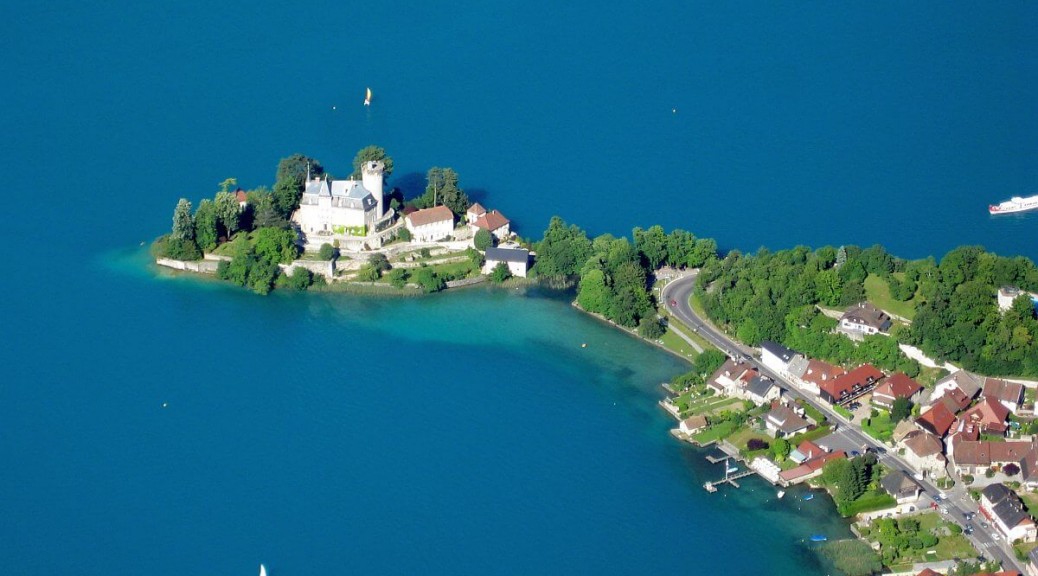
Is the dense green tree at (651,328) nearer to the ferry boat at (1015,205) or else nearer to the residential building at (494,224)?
the residential building at (494,224)

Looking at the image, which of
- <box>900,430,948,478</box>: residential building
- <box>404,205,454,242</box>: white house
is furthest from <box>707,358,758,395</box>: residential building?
<box>404,205,454,242</box>: white house

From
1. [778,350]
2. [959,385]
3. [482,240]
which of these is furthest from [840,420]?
[482,240]

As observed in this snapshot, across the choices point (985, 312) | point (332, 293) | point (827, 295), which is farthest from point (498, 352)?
point (985, 312)

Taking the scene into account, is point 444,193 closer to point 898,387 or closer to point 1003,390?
point 898,387

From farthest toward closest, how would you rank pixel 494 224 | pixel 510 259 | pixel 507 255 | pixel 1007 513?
pixel 494 224, pixel 507 255, pixel 510 259, pixel 1007 513

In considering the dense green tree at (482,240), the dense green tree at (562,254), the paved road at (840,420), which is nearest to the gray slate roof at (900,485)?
the paved road at (840,420)

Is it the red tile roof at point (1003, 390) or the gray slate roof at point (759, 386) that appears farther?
the gray slate roof at point (759, 386)
